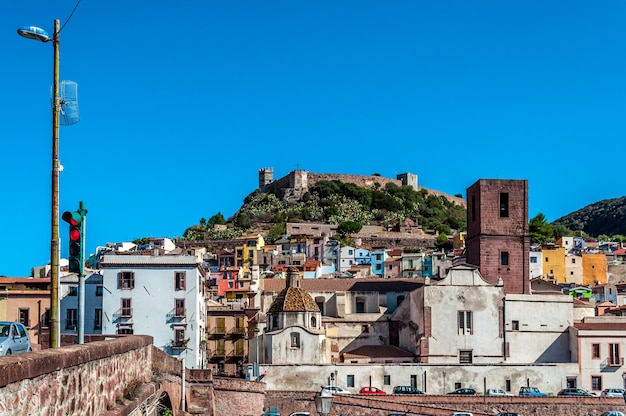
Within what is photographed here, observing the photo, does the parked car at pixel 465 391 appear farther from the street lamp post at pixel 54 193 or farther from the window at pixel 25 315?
the street lamp post at pixel 54 193

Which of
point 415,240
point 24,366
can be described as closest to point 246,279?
point 415,240

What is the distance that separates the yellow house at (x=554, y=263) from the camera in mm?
101944

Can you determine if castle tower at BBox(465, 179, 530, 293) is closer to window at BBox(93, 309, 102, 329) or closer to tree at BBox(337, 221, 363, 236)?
window at BBox(93, 309, 102, 329)

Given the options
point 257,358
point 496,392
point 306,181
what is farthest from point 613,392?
point 306,181

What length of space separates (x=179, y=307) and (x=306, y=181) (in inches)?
4632

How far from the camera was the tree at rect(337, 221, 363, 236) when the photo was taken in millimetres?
147000

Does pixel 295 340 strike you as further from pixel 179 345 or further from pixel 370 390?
pixel 179 345

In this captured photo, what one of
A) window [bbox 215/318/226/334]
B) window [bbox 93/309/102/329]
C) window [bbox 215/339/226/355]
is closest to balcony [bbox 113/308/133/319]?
window [bbox 93/309/102/329]

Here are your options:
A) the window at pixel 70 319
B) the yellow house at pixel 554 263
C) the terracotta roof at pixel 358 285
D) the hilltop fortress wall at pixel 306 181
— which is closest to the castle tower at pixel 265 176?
the hilltop fortress wall at pixel 306 181

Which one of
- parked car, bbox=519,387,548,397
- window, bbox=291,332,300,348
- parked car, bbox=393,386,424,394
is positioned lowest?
parked car, bbox=519,387,548,397

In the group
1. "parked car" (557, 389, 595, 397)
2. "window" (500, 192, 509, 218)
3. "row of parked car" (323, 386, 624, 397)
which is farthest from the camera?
"window" (500, 192, 509, 218)

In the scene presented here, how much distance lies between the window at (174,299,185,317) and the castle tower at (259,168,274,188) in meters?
129

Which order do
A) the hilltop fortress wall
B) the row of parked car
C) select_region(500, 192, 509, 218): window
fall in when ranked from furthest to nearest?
the hilltop fortress wall → select_region(500, 192, 509, 218): window → the row of parked car

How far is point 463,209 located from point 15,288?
13502 centimetres
